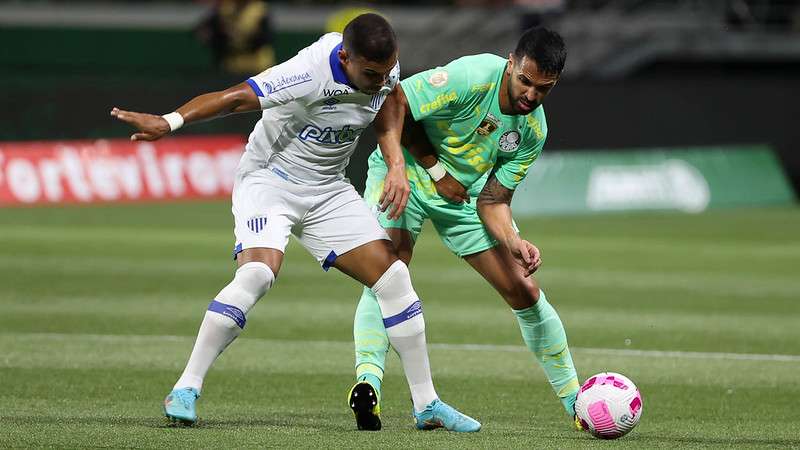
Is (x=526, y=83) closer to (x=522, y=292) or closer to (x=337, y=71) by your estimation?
(x=337, y=71)

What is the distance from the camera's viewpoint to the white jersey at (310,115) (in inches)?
270

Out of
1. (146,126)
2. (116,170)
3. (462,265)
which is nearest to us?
(146,126)

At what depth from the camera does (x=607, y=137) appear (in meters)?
22.4

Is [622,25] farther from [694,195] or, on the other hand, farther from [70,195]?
[70,195]

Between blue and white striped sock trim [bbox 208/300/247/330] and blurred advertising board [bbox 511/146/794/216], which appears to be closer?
blue and white striped sock trim [bbox 208/300/247/330]

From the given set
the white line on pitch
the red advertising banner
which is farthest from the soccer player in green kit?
the red advertising banner

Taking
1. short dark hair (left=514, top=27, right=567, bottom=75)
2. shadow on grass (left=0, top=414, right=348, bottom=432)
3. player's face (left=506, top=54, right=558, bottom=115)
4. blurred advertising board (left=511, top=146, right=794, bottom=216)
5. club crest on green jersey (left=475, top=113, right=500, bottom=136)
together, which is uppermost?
short dark hair (left=514, top=27, right=567, bottom=75)

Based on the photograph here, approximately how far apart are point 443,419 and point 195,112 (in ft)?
6.28

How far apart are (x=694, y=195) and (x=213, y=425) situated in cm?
1691

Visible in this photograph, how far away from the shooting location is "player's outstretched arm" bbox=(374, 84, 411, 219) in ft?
22.7

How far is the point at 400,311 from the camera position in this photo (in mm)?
7152

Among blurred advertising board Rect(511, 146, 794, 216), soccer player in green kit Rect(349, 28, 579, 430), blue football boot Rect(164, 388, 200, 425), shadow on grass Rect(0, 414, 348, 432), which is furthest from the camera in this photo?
blurred advertising board Rect(511, 146, 794, 216)

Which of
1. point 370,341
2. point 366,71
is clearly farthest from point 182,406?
point 366,71

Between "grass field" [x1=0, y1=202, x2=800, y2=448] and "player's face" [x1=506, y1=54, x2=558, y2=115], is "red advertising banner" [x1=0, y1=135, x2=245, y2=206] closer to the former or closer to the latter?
"grass field" [x1=0, y1=202, x2=800, y2=448]
